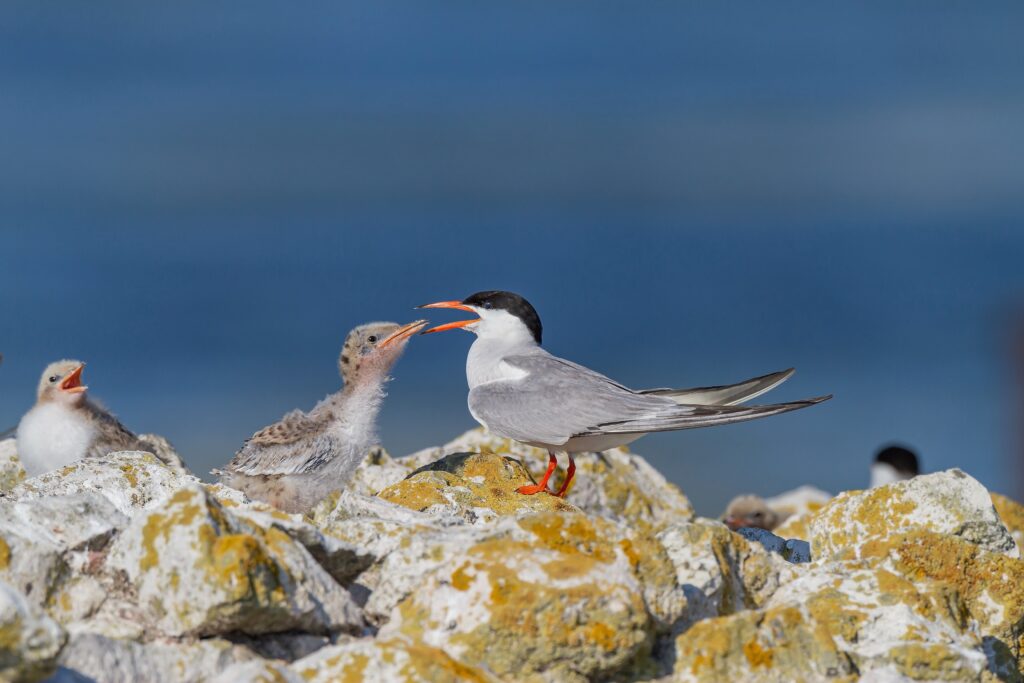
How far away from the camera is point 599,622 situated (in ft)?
16.2

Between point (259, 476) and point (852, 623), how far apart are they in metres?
4.23

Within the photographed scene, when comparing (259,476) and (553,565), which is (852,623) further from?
(259,476)

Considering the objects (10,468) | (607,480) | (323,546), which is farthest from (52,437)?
(323,546)

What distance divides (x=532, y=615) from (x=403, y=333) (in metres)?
4.73

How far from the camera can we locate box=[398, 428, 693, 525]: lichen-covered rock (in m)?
10.6

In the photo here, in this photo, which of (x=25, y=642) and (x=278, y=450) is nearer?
(x=25, y=642)

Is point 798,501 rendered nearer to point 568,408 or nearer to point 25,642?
point 568,408

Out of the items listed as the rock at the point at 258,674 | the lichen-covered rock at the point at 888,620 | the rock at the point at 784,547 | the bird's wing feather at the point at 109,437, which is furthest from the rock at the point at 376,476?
the rock at the point at 258,674

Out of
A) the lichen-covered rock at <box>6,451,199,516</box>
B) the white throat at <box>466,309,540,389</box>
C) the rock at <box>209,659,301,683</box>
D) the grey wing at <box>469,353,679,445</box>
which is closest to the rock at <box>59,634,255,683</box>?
the rock at <box>209,659,301,683</box>

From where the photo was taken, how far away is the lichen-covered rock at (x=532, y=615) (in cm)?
493

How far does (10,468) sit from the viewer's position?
33.0 feet

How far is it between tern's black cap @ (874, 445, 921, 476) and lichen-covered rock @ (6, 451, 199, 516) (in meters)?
12.6

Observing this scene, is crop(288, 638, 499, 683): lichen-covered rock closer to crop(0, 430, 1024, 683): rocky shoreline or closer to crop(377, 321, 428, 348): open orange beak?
crop(0, 430, 1024, 683): rocky shoreline

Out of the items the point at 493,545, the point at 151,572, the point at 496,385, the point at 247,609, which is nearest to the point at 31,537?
the point at 151,572
